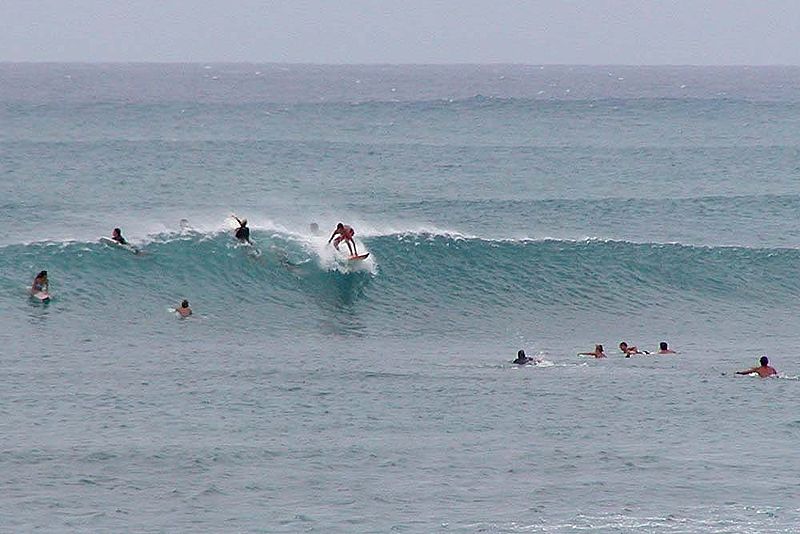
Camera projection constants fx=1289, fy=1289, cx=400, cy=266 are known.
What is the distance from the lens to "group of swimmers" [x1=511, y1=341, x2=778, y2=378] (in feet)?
94.2

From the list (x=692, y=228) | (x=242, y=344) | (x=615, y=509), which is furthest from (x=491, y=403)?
(x=692, y=228)

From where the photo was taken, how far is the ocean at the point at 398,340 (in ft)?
67.5

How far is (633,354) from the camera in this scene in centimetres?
3178

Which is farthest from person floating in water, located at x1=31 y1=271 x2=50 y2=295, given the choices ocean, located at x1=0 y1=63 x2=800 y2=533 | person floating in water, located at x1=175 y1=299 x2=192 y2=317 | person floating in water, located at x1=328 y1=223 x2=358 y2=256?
person floating in water, located at x1=328 y1=223 x2=358 y2=256

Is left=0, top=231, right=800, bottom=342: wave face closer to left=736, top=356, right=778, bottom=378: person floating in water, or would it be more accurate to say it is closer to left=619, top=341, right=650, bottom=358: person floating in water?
left=619, top=341, right=650, bottom=358: person floating in water

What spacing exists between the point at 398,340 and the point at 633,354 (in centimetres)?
596

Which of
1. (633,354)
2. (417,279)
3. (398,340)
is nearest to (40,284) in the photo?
(398,340)

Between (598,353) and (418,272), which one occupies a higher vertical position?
(418,272)

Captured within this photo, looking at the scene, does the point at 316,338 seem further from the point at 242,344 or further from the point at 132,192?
the point at 132,192

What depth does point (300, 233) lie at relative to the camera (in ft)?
139

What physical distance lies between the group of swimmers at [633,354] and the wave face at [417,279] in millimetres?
3981

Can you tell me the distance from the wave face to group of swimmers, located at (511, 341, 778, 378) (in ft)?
13.1

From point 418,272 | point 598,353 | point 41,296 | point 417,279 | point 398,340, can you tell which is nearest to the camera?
point 598,353

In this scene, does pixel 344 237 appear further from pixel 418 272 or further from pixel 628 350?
pixel 628 350
